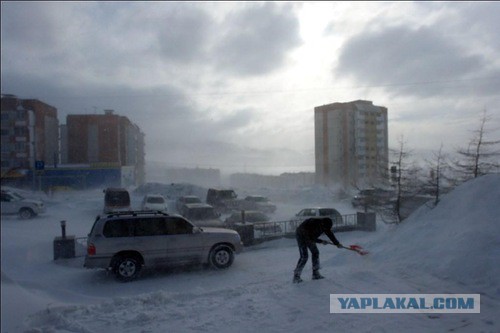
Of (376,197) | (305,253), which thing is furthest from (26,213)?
(305,253)

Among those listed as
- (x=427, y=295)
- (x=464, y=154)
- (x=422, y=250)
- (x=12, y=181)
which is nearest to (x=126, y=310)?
(x=427, y=295)

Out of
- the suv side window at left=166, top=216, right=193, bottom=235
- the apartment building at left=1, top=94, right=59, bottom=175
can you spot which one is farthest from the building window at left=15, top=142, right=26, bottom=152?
the suv side window at left=166, top=216, right=193, bottom=235

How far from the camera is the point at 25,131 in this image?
26359 mm

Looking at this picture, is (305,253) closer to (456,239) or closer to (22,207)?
(456,239)

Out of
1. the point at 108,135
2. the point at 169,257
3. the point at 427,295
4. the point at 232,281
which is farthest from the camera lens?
the point at 108,135

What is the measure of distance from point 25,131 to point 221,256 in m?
22.9

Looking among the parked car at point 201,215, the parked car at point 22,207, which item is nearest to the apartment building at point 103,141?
the parked car at point 22,207

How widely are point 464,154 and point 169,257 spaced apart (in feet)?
23.8

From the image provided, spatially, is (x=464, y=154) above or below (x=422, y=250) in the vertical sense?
above

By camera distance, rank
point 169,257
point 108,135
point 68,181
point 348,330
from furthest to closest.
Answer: point 108,135
point 68,181
point 169,257
point 348,330

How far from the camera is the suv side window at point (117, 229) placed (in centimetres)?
852

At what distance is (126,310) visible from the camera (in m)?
5.16

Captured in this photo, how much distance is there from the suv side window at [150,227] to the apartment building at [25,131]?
15.2 meters

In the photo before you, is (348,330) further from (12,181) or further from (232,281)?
(12,181)
